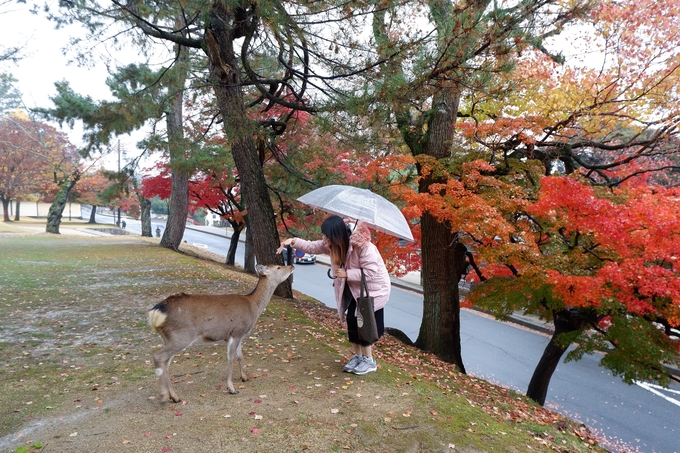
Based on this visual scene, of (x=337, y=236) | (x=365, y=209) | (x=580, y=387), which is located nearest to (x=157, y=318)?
(x=337, y=236)

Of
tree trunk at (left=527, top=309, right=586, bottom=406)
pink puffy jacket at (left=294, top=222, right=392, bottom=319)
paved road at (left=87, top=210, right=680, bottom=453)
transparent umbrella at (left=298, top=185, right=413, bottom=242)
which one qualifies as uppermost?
transparent umbrella at (left=298, top=185, right=413, bottom=242)

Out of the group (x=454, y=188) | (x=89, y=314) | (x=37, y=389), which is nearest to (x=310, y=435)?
(x=37, y=389)

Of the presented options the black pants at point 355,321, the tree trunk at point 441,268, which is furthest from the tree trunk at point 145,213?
the black pants at point 355,321

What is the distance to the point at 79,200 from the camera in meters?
41.6

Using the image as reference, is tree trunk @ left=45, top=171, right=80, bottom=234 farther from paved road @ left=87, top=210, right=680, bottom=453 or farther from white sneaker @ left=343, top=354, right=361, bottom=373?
white sneaker @ left=343, top=354, right=361, bottom=373

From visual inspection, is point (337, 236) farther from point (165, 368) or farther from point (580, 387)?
point (580, 387)

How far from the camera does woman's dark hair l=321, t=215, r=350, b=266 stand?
399cm

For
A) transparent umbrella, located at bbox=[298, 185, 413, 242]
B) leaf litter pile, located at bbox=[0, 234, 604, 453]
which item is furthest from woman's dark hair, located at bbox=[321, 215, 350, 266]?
leaf litter pile, located at bbox=[0, 234, 604, 453]

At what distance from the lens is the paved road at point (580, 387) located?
7.84 metres

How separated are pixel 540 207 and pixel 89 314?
7707 millimetres

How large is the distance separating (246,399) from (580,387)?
376 inches

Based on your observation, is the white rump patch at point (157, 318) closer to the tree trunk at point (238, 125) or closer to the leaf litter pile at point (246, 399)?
the leaf litter pile at point (246, 399)

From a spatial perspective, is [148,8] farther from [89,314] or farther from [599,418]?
[599,418]

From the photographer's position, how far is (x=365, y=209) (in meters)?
4.02
